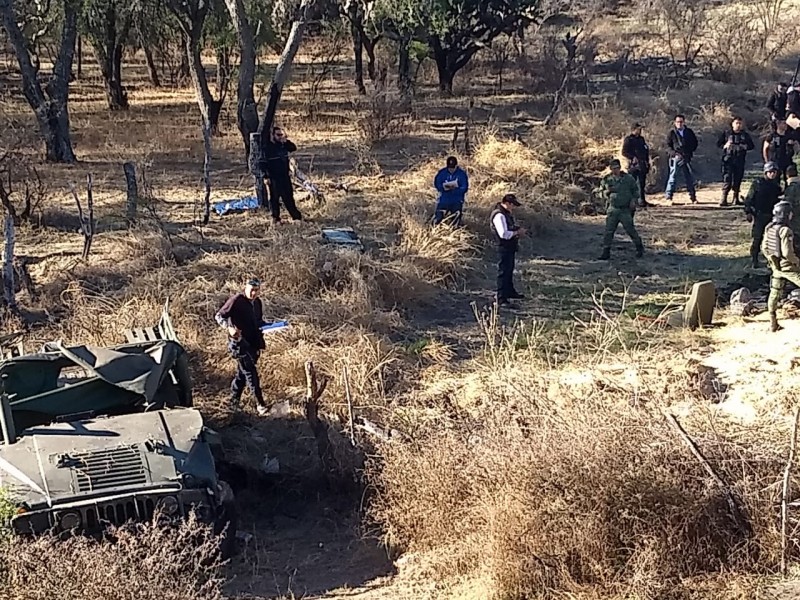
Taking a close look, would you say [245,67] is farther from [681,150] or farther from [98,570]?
[98,570]

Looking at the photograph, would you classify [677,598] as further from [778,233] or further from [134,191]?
[134,191]

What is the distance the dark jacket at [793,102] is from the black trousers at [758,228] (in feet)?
21.8

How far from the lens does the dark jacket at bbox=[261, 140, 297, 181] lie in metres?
14.8

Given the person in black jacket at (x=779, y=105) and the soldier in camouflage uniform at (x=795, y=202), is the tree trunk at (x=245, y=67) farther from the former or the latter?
the person in black jacket at (x=779, y=105)

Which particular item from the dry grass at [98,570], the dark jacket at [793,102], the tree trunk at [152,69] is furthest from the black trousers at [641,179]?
the tree trunk at [152,69]

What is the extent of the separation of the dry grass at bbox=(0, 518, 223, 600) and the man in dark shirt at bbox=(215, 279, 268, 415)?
3.53 meters

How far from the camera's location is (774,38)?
32.8 meters

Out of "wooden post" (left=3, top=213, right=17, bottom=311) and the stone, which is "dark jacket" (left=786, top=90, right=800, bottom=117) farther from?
"wooden post" (left=3, top=213, right=17, bottom=311)

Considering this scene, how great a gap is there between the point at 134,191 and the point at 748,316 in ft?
27.6

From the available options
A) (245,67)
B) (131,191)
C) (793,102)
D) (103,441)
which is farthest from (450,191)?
(793,102)

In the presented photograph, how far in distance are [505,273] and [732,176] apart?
6431mm

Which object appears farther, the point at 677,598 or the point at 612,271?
the point at 612,271

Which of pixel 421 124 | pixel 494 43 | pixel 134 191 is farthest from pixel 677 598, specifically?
pixel 494 43

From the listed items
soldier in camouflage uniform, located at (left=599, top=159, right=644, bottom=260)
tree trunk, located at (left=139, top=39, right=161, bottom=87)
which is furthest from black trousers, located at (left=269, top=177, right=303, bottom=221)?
tree trunk, located at (left=139, top=39, right=161, bottom=87)
